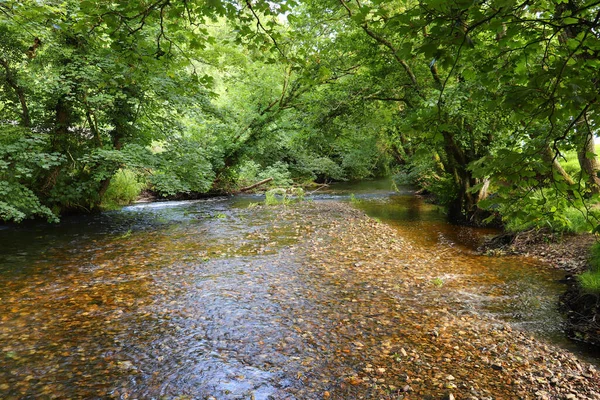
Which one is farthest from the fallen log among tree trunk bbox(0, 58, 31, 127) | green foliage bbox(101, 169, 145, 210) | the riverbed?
the riverbed

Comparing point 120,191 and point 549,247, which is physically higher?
point 120,191

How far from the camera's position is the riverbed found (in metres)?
4.09

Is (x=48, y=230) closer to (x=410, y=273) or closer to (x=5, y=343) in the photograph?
(x=5, y=343)

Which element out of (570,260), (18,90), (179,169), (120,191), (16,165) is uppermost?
(18,90)

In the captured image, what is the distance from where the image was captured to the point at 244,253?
931 cm

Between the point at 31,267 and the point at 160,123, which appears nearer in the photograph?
the point at 31,267

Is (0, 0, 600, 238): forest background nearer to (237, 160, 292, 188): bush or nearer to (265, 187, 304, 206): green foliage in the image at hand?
(237, 160, 292, 188): bush

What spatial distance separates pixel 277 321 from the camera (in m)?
5.60

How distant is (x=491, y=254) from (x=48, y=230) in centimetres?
1383

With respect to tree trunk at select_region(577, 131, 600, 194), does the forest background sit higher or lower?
higher

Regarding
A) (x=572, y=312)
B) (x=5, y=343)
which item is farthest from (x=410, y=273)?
(x=5, y=343)

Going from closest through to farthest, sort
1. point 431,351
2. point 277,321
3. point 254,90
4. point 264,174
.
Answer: point 431,351 < point 277,321 < point 254,90 < point 264,174

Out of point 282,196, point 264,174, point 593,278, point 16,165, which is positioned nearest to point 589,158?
point 593,278

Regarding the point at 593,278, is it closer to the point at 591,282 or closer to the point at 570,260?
the point at 591,282
